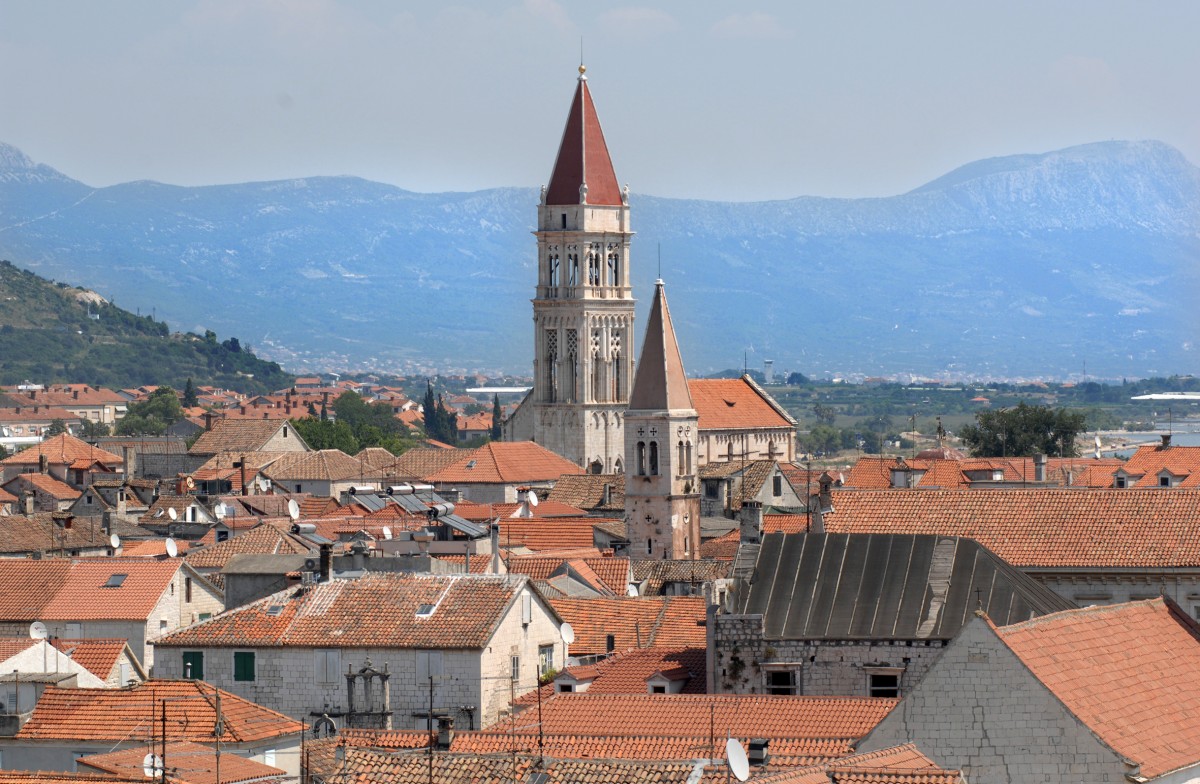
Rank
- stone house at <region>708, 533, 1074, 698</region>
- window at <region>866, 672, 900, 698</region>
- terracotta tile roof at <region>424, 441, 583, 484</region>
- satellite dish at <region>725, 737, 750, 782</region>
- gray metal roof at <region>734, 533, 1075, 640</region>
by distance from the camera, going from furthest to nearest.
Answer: terracotta tile roof at <region>424, 441, 583, 484</region> < gray metal roof at <region>734, 533, 1075, 640</region> < stone house at <region>708, 533, 1074, 698</region> < window at <region>866, 672, 900, 698</region> < satellite dish at <region>725, 737, 750, 782</region>

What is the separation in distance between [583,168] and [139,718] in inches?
3946

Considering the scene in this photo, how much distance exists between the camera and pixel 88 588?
52.2 m

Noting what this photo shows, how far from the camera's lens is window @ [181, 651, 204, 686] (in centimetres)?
4109

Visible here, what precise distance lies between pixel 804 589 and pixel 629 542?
3855cm

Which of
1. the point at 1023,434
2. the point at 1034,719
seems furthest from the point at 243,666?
the point at 1023,434

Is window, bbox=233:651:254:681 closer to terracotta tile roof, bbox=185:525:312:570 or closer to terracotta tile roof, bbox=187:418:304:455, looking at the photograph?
terracotta tile roof, bbox=185:525:312:570

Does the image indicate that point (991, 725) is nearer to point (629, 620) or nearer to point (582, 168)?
point (629, 620)

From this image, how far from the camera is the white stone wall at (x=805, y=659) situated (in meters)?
35.0

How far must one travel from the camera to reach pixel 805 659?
117 feet

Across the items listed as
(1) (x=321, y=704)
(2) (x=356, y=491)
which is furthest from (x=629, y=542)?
(1) (x=321, y=704)

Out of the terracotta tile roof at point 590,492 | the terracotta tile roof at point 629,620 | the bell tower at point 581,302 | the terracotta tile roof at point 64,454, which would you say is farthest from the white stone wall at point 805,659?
the bell tower at point 581,302

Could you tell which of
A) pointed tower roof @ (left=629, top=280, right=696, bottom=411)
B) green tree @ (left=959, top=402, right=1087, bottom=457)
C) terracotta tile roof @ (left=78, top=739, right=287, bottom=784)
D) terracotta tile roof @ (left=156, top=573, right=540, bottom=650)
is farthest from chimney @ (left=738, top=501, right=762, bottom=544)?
green tree @ (left=959, top=402, right=1087, bottom=457)

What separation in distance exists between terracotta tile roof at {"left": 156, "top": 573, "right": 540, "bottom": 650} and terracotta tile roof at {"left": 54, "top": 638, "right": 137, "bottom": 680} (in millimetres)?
726

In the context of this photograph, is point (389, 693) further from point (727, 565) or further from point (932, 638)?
point (727, 565)
